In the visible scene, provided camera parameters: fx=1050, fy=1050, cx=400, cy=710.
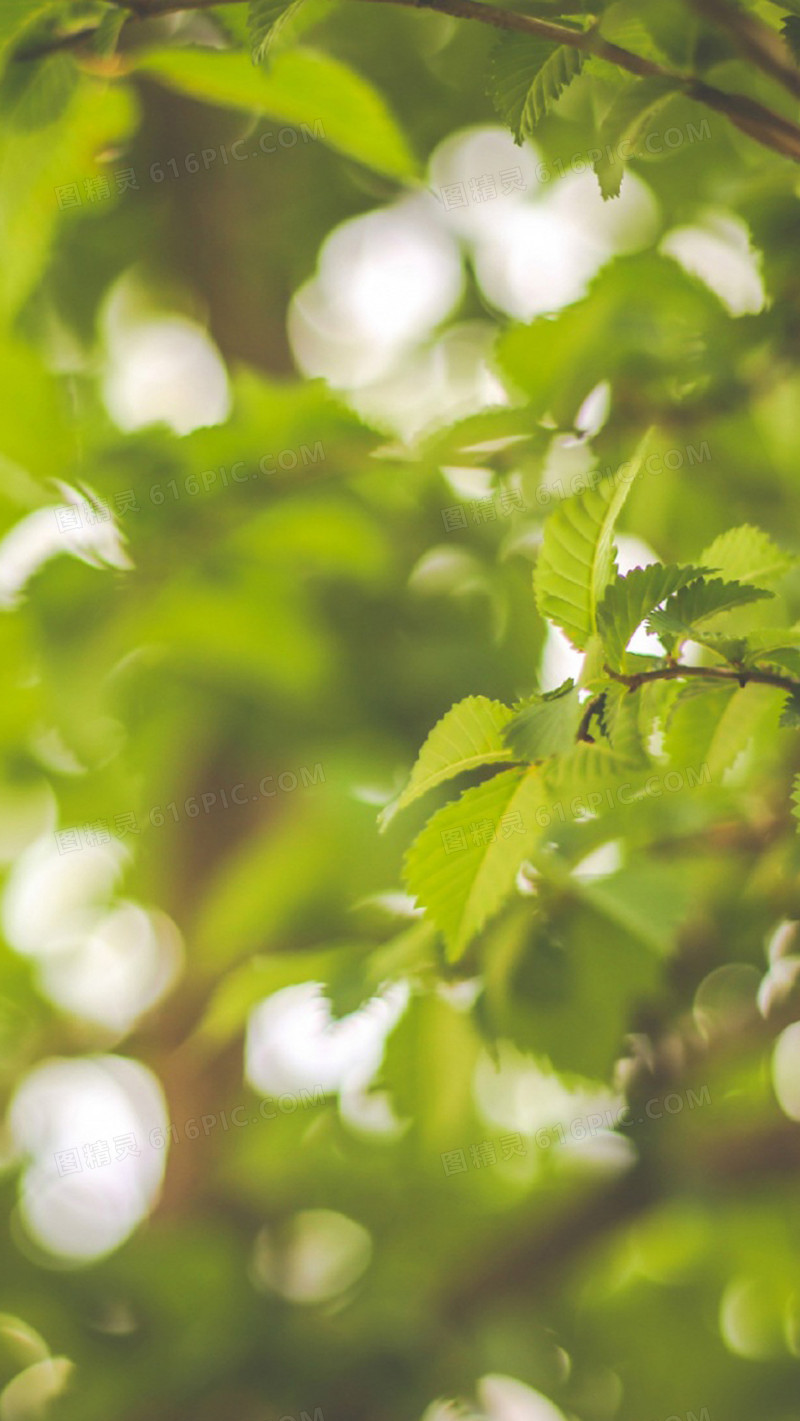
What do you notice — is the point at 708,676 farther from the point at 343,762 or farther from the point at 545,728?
the point at 343,762

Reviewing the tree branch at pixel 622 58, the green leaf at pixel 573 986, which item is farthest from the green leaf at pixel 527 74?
the green leaf at pixel 573 986

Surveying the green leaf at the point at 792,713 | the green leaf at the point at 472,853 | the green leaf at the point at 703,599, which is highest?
the green leaf at the point at 703,599

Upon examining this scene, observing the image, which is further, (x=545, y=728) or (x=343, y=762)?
(x=343, y=762)

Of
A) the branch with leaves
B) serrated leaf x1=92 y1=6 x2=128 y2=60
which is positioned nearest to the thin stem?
the branch with leaves

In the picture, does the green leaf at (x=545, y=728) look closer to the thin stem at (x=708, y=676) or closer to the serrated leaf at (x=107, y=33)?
the thin stem at (x=708, y=676)

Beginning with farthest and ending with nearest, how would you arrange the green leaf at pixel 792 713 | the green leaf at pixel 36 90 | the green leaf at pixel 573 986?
the green leaf at pixel 573 986 → the green leaf at pixel 36 90 → the green leaf at pixel 792 713

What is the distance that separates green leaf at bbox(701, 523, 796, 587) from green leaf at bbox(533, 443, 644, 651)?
0.06 metres

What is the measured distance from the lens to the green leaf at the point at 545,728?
299 millimetres

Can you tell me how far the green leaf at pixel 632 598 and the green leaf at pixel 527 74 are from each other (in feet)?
0.48

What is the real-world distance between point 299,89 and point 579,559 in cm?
31

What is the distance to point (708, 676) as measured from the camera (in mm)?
326

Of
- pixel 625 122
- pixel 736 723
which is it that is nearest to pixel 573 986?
pixel 736 723

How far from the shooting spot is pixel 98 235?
3.86 feet

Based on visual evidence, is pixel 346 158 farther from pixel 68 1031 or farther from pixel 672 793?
pixel 68 1031
